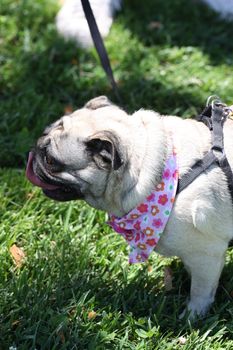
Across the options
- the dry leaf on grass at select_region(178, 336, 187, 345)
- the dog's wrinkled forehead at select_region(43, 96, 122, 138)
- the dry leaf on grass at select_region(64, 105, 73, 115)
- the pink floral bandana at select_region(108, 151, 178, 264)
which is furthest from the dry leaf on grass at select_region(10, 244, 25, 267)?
the dry leaf on grass at select_region(64, 105, 73, 115)

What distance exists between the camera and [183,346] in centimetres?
320

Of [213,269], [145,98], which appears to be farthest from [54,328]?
[145,98]

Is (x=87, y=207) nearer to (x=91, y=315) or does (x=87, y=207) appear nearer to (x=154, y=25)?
(x=91, y=315)

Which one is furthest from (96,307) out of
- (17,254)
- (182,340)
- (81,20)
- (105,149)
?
(81,20)

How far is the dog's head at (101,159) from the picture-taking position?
3086 millimetres

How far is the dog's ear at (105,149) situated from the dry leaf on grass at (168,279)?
964 mm

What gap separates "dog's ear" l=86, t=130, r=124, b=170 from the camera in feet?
9.85

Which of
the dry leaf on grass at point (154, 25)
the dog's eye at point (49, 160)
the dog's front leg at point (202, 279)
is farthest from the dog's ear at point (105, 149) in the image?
the dry leaf on grass at point (154, 25)

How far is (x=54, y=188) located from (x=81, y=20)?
3219 mm

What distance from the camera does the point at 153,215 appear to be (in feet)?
10.3

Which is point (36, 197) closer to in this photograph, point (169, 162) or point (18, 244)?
point (18, 244)

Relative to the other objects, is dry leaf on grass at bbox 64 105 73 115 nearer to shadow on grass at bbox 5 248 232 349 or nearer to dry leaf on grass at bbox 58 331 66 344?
shadow on grass at bbox 5 248 232 349

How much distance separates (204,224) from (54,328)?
945 millimetres

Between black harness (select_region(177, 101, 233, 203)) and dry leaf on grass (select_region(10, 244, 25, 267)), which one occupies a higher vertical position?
black harness (select_region(177, 101, 233, 203))
